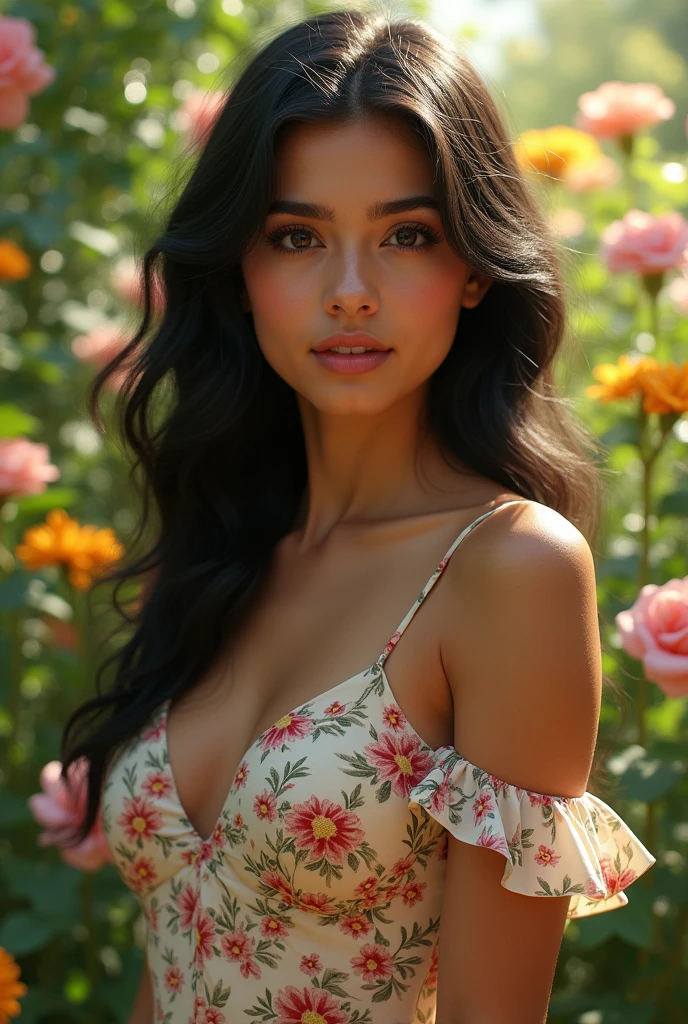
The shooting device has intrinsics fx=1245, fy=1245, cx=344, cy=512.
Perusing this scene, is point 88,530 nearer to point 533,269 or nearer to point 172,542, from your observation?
point 172,542

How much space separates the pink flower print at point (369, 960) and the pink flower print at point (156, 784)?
36 centimetres

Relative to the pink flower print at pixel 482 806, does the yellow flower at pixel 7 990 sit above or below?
below

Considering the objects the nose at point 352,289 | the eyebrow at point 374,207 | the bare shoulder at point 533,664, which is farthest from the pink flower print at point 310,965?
the eyebrow at point 374,207

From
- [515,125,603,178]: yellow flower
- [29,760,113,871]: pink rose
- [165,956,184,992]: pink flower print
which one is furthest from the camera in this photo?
[515,125,603,178]: yellow flower

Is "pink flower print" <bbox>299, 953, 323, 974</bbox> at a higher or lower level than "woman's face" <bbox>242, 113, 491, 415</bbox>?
lower

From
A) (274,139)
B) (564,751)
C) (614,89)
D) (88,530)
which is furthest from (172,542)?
(614,89)

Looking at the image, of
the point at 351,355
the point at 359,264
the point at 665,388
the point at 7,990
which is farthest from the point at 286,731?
the point at 665,388

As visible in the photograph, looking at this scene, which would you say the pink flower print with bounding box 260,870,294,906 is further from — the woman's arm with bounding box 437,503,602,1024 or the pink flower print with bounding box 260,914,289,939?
the woman's arm with bounding box 437,503,602,1024

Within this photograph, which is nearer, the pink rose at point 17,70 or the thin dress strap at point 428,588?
the thin dress strap at point 428,588

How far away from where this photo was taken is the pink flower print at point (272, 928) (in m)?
1.56

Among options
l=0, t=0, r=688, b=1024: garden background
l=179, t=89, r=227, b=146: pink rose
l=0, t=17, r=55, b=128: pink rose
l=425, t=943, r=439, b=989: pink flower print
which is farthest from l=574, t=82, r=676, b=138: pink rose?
l=425, t=943, r=439, b=989: pink flower print

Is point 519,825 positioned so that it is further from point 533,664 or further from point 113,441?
point 113,441

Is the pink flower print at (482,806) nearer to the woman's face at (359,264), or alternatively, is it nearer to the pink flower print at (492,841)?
the pink flower print at (492,841)

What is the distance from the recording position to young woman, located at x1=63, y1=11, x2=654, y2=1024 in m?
1.42
